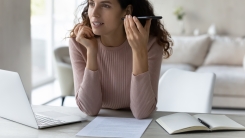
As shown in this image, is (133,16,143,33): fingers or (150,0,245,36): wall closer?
(133,16,143,33): fingers

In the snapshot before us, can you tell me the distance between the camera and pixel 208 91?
190cm

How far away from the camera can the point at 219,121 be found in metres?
1.42

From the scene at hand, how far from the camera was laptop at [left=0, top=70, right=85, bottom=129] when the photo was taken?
4.26 ft

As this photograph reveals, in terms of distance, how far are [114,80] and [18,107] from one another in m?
0.49

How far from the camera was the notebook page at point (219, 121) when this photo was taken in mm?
1369

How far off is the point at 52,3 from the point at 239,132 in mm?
4707

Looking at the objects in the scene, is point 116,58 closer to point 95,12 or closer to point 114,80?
point 114,80

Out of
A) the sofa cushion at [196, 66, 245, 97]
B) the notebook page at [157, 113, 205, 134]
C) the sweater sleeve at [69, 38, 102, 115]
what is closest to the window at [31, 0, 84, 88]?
the sofa cushion at [196, 66, 245, 97]

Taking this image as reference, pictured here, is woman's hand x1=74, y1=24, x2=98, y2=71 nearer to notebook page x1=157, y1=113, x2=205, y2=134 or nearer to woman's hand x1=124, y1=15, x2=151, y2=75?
woman's hand x1=124, y1=15, x2=151, y2=75

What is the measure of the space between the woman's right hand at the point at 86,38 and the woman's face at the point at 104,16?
78mm

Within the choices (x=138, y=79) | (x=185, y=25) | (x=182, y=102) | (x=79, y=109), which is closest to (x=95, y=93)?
(x=79, y=109)

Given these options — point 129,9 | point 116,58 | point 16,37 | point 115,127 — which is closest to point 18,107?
point 115,127

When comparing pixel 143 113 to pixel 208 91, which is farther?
pixel 208 91

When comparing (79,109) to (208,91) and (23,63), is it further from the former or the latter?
(23,63)
